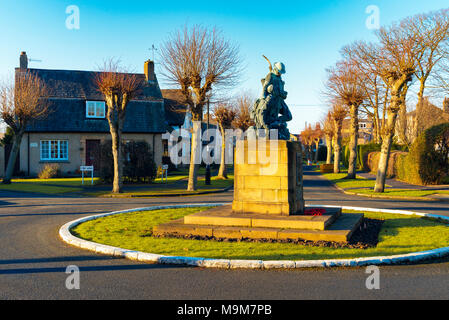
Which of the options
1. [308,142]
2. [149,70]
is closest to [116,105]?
[149,70]

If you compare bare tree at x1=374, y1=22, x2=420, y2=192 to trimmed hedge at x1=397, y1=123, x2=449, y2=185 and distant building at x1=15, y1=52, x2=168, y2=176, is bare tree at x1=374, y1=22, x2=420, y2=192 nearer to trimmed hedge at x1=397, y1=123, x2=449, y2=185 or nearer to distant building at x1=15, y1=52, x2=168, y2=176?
trimmed hedge at x1=397, y1=123, x2=449, y2=185

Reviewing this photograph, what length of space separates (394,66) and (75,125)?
2457 cm

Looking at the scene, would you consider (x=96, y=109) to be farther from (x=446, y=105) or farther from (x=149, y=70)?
(x=446, y=105)

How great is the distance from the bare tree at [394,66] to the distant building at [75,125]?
19281 millimetres

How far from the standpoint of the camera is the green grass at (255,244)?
7613 millimetres

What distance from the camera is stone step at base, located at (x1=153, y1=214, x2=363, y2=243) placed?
8773mm

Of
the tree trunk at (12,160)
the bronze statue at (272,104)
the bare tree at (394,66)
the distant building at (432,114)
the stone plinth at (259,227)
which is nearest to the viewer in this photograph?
the stone plinth at (259,227)

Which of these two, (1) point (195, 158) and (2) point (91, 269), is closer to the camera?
(2) point (91, 269)

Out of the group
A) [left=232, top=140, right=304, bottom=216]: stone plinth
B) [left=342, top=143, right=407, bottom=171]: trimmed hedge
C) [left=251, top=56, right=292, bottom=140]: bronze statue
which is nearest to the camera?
[left=232, top=140, right=304, bottom=216]: stone plinth

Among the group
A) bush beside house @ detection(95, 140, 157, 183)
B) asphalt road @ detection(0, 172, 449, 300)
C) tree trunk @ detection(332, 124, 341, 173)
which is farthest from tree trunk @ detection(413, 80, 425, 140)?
asphalt road @ detection(0, 172, 449, 300)

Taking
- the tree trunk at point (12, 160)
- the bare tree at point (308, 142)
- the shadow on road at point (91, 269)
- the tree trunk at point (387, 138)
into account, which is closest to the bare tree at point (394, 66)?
the tree trunk at point (387, 138)

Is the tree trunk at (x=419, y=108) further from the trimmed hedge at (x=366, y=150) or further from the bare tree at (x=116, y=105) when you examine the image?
the bare tree at (x=116, y=105)

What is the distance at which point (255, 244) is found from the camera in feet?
27.8

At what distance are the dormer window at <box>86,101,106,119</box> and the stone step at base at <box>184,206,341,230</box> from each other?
89.0 feet
